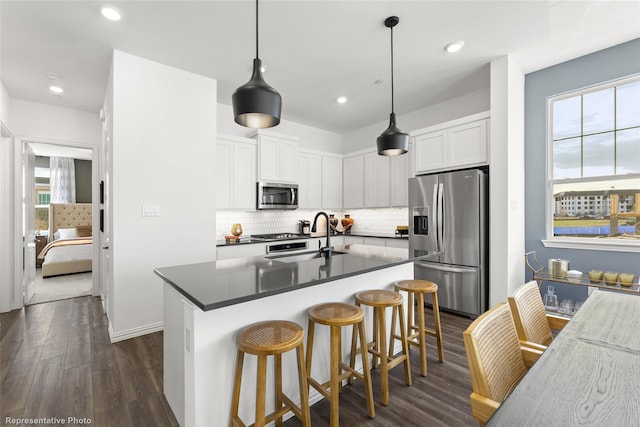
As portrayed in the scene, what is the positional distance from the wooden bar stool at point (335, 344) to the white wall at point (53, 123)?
4.55m

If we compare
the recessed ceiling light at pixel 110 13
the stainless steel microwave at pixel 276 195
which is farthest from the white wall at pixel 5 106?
the stainless steel microwave at pixel 276 195

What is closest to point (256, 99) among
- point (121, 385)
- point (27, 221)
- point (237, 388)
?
point (237, 388)

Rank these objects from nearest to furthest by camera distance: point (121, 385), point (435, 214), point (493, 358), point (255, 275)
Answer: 1. point (493, 358)
2. point (255, 275)
3. point (121, 385)
4. point (435, 214)

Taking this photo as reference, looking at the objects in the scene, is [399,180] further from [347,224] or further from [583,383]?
[583,383]

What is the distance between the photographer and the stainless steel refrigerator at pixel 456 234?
11.1 feet

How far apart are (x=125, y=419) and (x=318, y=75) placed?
144 inches

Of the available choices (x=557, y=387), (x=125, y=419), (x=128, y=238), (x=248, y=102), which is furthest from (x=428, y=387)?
(x=128, y=238)

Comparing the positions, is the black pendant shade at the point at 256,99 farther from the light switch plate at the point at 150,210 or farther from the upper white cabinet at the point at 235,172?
the upper white cabinet at the point at 235,172

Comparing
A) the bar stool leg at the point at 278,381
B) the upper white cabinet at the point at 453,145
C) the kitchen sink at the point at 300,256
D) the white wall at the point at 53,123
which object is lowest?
the bar stool leg at the point at 278,381

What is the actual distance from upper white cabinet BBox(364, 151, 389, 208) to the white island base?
312cm

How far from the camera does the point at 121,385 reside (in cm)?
214

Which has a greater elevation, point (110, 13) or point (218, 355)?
point (110, 13)

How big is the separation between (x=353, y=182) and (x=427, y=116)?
66.8 inches

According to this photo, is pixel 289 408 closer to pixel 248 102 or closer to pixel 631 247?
pixel 248 102
